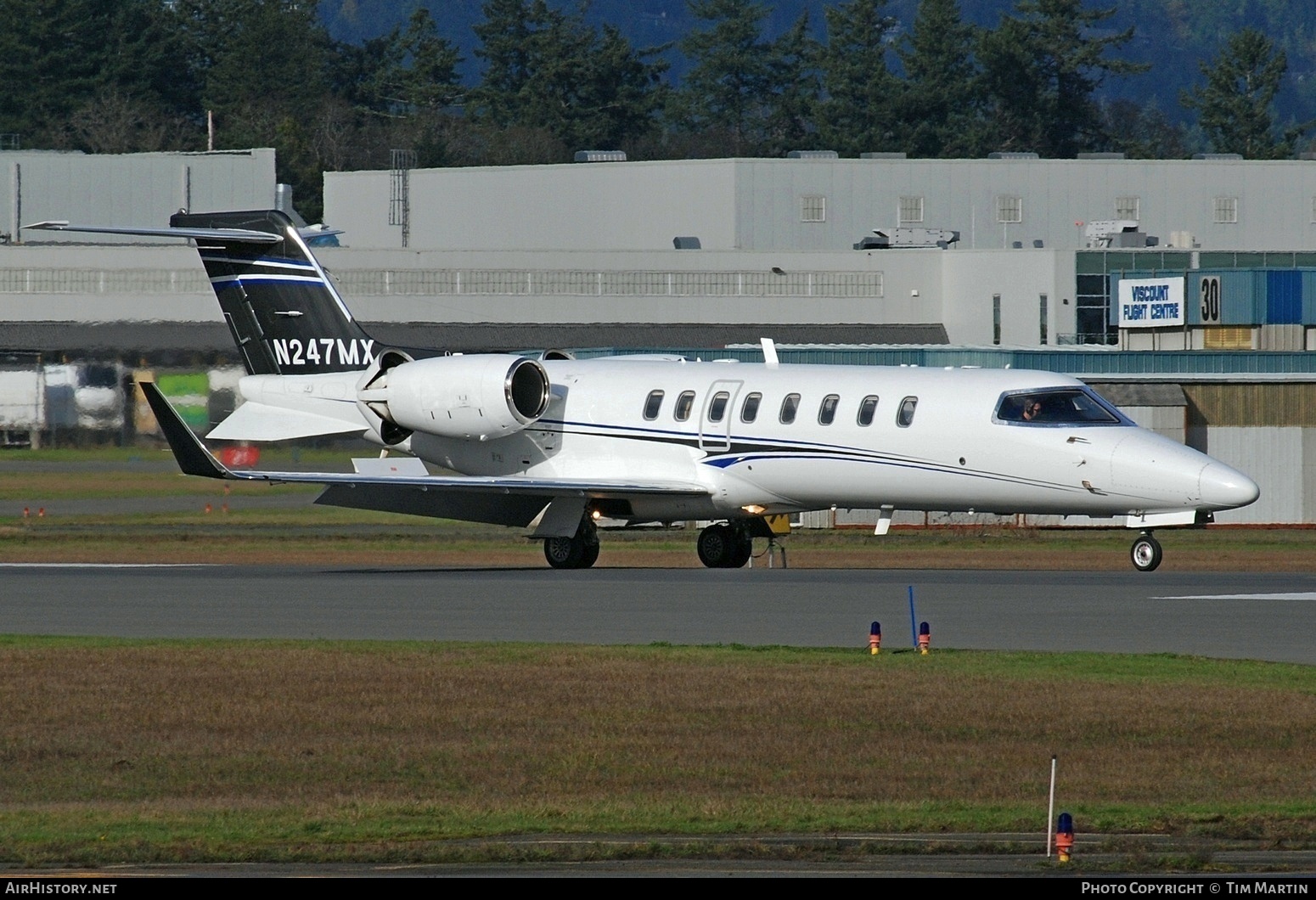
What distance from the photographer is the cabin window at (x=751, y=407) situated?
30.5 m

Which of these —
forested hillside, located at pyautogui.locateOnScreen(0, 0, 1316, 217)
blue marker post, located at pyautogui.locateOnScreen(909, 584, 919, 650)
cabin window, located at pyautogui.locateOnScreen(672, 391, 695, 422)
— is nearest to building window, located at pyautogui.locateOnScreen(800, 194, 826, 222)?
forested hillside, located at pyautogui.locateOnScreen(0, 0, 1316, 217)

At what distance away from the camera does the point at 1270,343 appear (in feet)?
189

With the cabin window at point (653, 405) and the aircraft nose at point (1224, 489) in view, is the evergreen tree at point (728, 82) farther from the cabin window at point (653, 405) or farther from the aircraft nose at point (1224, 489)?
the aircraft nose at point (1224, 489)

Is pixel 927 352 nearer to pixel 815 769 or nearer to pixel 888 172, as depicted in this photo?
pixel 888 172

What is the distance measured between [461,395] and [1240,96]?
123180 mm

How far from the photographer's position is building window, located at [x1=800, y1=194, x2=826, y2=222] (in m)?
80.3

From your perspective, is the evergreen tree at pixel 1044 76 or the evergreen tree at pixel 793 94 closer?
the evergreen tree at pixel 1044 76

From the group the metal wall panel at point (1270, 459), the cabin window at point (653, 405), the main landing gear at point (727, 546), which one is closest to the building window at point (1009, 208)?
the metal wall panel at point (1270, 459)

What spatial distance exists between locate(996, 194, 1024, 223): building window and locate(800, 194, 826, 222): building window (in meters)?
6.76

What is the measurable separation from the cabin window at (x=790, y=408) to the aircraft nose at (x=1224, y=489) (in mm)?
5772

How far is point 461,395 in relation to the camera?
31.5 meters

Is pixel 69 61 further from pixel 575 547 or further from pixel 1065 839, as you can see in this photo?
pixel 1065 839

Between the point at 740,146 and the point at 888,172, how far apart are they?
68994mm

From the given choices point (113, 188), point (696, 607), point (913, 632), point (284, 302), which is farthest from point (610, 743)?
point (113, 188)
